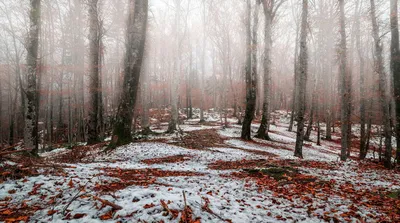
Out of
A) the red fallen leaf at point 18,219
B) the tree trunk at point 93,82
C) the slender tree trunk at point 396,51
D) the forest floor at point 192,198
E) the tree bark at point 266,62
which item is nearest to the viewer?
the red fallen leaf at point 18,219

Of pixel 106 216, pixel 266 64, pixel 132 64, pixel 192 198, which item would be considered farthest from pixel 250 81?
pixel 106 216

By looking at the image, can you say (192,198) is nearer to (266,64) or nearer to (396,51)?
(396,51)

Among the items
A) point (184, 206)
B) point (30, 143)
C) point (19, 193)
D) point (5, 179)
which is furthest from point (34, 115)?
point (184, 206)

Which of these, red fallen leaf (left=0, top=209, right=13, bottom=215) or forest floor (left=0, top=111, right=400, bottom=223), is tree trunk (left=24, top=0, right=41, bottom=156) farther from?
red fallen leaf (left=0, top=209, right=13, bottom=215)

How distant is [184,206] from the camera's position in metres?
3.09

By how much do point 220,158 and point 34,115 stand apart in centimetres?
701

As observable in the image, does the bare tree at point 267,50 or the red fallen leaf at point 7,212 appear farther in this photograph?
the bare tree at point 267,50

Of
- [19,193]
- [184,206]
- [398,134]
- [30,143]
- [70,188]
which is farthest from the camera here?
[398,134]

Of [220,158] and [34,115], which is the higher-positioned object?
[34,115]

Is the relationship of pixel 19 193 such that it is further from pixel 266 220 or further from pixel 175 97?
pixel 175 97

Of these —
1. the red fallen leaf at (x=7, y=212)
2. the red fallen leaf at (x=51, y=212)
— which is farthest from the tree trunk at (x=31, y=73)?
the red fallen leaf at (x=51, y=212)

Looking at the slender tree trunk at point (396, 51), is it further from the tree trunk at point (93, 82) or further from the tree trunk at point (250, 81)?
the tree trunk at point (93, 82)

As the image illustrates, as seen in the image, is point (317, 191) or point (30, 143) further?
point (30, 143)

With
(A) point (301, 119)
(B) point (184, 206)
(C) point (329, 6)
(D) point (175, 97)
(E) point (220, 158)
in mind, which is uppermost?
(C) point (329, 6)
